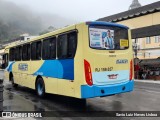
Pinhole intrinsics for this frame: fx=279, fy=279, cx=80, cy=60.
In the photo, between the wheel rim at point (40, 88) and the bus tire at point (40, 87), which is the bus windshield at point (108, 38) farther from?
the wheel rim at point (40, 88)

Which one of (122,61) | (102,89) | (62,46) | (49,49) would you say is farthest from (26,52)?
(102,89)

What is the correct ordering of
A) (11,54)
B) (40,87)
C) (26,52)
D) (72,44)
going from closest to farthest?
(72,44)
(40,87)
(26,52)
(11,54)

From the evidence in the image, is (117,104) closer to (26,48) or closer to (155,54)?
(26,48)

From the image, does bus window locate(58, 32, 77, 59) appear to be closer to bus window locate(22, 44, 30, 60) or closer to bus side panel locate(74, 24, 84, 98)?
bus side panel locate(74, 24, 84, 98)

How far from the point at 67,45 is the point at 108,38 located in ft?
5.05

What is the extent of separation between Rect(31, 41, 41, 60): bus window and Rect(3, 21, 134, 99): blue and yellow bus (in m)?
0.58

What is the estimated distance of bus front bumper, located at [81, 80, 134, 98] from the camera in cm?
936

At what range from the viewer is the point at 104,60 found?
9.90 m

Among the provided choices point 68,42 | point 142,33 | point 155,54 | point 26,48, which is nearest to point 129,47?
point 68,42

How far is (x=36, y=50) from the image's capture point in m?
13.7

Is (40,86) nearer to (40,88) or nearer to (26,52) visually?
(40,88)

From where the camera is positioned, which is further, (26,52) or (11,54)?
(11,54)

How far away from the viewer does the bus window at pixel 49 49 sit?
11.6 metres

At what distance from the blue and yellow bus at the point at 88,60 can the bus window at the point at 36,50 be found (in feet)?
1.89
